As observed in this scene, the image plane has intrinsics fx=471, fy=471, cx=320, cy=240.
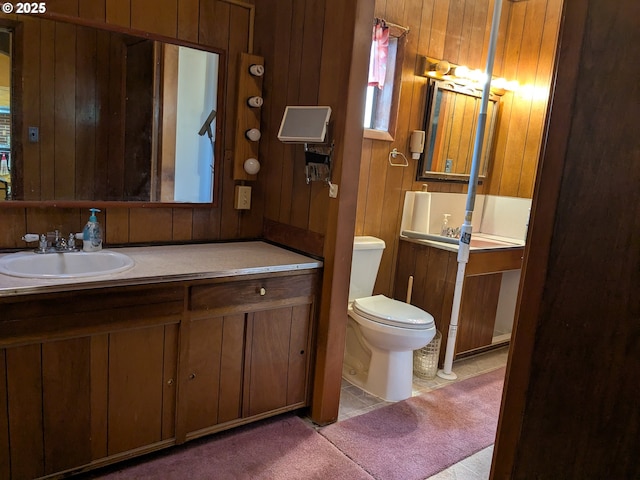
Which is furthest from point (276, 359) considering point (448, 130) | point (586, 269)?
point (448, 130)

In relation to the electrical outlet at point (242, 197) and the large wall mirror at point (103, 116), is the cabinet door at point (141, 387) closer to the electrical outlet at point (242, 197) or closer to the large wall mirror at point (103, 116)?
the large wall mirror at point (103, 116)

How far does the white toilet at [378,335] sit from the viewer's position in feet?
8.28

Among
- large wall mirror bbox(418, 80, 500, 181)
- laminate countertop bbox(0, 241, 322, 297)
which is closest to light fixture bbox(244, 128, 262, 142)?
laminate countertop bbox(0, 241, 322, 297)

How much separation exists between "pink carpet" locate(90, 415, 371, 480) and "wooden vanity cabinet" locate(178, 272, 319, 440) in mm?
83

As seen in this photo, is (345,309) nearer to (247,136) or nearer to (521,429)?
(247,136)

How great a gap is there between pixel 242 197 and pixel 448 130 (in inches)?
64.6

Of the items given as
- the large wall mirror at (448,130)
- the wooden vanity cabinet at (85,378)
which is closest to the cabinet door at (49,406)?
the wooden vanity cabinet at (85,378)

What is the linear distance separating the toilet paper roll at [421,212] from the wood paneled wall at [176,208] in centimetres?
113

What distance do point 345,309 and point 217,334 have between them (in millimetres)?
618

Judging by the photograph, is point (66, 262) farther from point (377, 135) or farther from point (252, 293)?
point (377, 135)

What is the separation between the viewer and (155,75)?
85.7 inches

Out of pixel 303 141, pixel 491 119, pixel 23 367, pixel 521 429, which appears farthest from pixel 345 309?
pixel 491 119

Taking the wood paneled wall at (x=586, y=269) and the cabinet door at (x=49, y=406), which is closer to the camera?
the wood paneled wall at (x=586, y=269)

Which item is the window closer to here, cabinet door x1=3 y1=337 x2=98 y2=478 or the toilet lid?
the toilet lid
